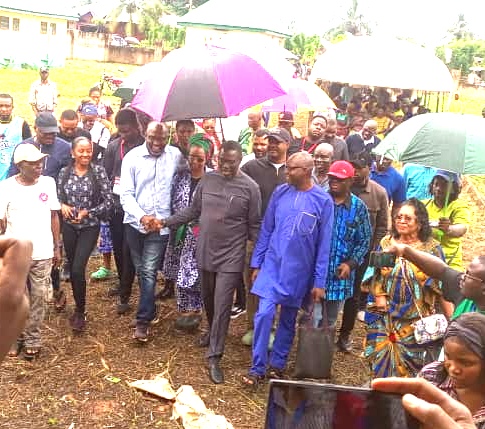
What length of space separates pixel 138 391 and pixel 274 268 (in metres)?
1.37

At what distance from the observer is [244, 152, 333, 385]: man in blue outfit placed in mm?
4445

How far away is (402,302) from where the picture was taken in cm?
388

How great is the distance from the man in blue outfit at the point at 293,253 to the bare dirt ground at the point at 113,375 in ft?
1.29

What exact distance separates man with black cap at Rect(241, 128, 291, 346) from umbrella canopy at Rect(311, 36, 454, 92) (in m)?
2.19

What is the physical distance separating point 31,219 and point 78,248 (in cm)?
64

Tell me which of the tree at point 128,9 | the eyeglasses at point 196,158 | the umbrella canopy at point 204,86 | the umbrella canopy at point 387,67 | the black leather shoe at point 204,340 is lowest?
the black leather shoe at point 204,340

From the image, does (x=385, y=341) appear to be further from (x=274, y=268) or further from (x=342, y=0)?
(x=342, y=0)

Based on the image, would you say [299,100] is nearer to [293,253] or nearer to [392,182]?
[392,182]

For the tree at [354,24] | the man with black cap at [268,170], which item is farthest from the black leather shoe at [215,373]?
the tree at [354,24]

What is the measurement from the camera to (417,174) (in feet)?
19.6

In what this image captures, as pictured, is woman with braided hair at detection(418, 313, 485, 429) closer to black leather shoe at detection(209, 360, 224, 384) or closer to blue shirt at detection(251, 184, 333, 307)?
blue shirt at detection(251, 184, 333, 307)

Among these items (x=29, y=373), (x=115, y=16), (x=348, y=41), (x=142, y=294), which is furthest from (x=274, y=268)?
(x=115, y=16)

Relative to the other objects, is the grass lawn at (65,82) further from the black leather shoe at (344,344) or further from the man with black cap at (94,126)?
the black leather shoe at (344,344)

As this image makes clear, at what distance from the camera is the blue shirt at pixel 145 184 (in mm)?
5020
